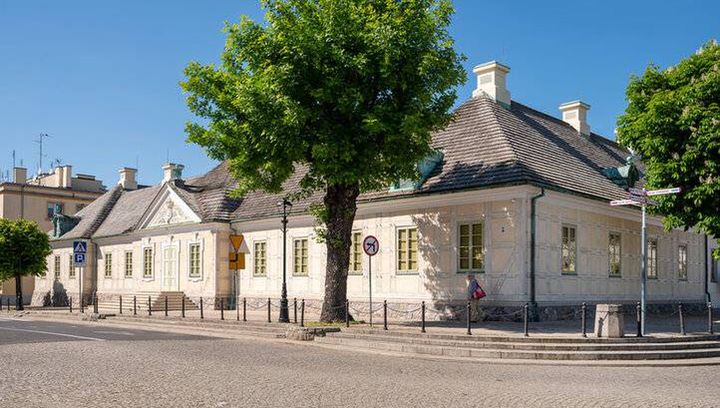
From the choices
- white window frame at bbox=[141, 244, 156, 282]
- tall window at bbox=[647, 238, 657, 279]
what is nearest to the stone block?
tall window at bbox=[647, 238, 657, 279]

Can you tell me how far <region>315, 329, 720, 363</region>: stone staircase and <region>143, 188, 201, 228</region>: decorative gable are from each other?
19.5 meters

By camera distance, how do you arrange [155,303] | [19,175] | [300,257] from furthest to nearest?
[19,175] → [155,303] → [300,257]

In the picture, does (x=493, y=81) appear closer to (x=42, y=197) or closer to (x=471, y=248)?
(x=471, y=248)

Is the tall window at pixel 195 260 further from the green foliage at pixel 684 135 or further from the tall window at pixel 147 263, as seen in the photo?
the green foliage at pixel 684 135

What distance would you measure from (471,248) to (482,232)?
67 cm

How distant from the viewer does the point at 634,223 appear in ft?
92.9

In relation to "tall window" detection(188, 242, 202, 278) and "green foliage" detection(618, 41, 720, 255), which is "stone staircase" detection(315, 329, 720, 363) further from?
"tall window" detection(188, 242, 202, 278)

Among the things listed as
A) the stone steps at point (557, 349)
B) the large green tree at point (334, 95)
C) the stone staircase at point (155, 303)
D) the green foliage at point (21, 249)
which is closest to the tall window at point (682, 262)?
the stone steps at point (557, 349)

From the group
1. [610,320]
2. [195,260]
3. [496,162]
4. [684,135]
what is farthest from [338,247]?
[195,260]

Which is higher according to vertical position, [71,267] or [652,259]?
[652,259]

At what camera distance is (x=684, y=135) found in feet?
73.0

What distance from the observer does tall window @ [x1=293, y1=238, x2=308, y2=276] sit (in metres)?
30.0

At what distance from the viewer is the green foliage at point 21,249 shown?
42.9 meters

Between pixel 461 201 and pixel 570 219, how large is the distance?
157 inches
